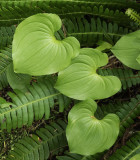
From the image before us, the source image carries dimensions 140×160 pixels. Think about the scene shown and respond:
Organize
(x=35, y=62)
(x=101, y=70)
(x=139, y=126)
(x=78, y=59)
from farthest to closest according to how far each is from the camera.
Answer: (x=139, y=126)
(x=101, y=70)
(x=78, y=59)
(x=35, y=62)

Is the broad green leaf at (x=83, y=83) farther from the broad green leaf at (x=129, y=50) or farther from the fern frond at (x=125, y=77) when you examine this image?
the fern frond at (x=125, y=77)

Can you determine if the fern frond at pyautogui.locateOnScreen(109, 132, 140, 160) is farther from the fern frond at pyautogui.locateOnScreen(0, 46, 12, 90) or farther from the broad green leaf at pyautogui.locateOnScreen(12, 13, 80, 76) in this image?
the fern frond at pyautogui.locateOnScreen(0, 46, 12, 90)

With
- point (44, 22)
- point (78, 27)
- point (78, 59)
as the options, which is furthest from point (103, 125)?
point (78, 27)

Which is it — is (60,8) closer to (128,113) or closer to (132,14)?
(132,14)

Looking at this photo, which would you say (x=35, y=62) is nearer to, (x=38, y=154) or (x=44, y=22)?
(x=44, y=22)

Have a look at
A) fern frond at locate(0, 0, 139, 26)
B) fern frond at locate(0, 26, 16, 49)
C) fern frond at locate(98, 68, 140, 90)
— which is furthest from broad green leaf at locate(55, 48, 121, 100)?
fern frond at locate(0, 26, 16, 49)
